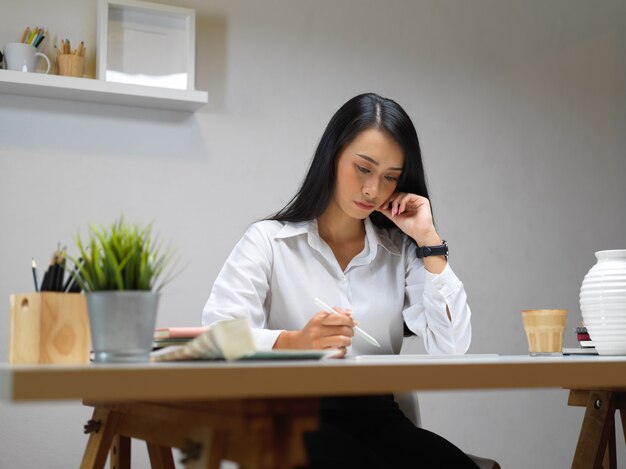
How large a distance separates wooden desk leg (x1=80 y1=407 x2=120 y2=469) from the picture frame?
172 centimetres

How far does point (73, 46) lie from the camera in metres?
2.98

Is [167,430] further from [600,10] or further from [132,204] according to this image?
[600,10]

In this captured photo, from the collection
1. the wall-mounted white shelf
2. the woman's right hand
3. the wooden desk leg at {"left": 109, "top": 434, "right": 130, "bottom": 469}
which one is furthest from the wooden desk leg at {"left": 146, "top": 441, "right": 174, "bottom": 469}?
the wall-mounted white shelf

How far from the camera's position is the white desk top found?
76cm

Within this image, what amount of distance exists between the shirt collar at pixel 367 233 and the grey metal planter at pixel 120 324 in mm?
1085

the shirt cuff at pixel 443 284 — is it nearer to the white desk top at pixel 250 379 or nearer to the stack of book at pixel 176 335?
the stack of book at pixel 176 335

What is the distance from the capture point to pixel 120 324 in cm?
104

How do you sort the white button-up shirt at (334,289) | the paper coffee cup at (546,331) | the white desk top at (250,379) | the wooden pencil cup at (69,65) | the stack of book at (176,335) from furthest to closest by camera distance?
the wooden pencil cup at (69,65), the white button-up shirt at (334,289), the paper coffee cup at (546,331), the stack of book at (176,335), the white desk top at (250,379)

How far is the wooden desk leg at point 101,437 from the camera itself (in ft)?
4.76

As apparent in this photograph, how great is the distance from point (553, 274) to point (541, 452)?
0.80m

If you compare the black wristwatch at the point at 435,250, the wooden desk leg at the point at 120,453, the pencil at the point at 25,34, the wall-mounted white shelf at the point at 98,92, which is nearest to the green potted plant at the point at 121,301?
the wooden desk leg at the point at 120,453

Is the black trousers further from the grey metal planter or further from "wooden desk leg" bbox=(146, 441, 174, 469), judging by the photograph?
the grey metal planter

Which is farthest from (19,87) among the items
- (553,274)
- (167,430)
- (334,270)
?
(553,274)

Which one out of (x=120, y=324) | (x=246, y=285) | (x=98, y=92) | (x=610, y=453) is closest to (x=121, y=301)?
(x=120, y=324)
